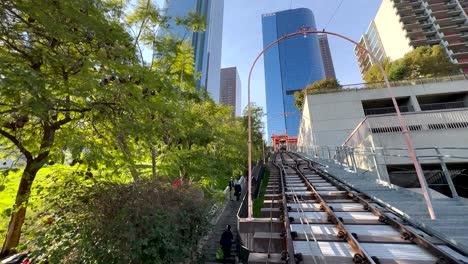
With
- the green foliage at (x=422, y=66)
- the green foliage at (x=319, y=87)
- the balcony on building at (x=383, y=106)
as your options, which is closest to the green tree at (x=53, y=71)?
the green foliage at (x=319, y=87)

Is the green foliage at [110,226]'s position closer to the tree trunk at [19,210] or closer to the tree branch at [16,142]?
the tree trunk at [19,210]

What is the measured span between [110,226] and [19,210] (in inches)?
129

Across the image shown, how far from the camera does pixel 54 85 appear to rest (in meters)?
3.35

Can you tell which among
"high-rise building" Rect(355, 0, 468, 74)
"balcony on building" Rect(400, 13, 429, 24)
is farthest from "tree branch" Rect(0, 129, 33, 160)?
"balcony on building" Rect(400, 13, 429, 24)

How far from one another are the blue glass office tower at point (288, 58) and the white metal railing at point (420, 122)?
2188 centimetres

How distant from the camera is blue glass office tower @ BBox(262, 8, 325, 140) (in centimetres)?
4181

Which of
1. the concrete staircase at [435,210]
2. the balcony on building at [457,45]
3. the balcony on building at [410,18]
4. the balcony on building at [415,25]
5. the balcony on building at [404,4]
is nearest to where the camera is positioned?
the concrete staircase at [435,210]

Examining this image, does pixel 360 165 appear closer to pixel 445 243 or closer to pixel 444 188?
pixel 445 243

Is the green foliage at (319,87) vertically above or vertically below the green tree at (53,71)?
above

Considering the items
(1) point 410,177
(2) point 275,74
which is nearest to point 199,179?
(1) point 410,177

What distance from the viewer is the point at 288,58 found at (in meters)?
43.4

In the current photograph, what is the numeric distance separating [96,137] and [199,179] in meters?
4.34

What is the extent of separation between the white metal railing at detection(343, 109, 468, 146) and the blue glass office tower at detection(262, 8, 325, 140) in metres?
21.9

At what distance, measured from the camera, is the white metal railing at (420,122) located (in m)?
13.2
